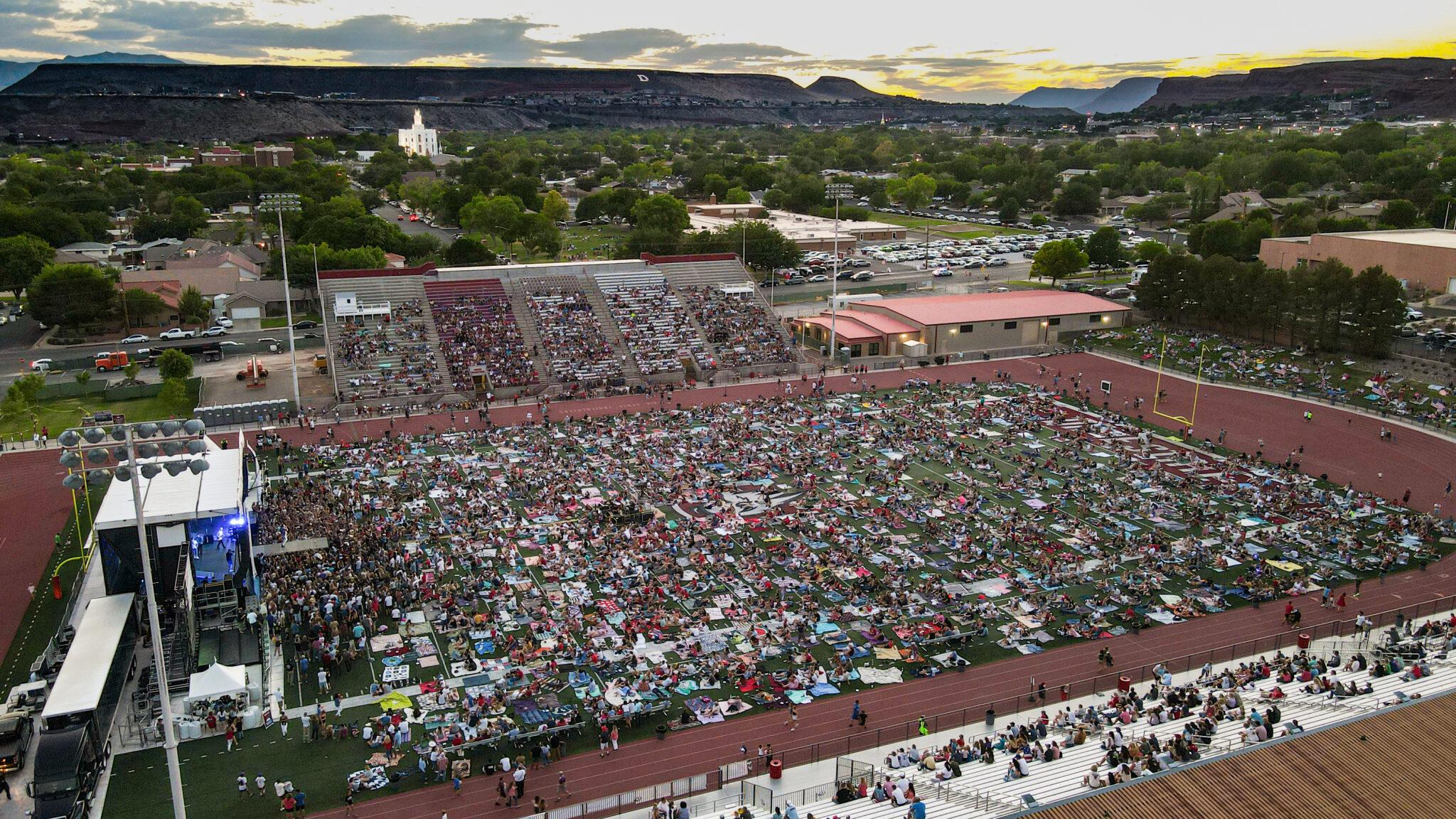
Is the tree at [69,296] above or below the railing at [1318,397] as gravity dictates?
above

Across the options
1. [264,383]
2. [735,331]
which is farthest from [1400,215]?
[264,383]

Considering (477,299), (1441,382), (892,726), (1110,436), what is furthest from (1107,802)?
(477,299)

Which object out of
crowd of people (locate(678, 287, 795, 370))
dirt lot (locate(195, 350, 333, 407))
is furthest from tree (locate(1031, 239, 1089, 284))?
dirt lot (locate(195, 350, 333, 407))

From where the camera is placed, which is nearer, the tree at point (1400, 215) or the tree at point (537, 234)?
the tree at point (1400, 215)


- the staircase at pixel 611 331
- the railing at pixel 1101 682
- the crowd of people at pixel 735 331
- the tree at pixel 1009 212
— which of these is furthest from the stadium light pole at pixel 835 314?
the tree at pixel 1009 212

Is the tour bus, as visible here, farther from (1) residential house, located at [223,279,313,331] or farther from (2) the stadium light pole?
(1) residential house, located at [223,279,313,331]

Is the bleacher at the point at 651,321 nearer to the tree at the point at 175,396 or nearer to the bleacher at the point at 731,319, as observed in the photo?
the bleacher at the point at 731,319
